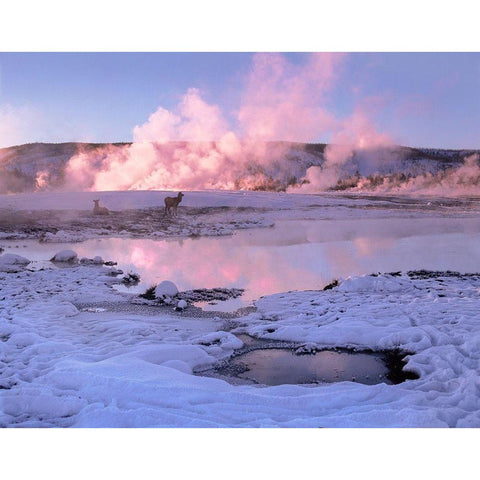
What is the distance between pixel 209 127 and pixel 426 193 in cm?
258

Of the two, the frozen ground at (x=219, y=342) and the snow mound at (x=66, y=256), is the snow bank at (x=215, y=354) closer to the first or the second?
the frozen ground at (x=219, y=342)

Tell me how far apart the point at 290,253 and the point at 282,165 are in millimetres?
1420

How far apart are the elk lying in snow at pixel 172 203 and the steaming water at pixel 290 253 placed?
0.46 meters

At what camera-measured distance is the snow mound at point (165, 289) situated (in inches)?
212

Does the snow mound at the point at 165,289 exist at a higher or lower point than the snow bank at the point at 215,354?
higher

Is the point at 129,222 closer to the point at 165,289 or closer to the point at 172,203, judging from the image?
the point at 172,203

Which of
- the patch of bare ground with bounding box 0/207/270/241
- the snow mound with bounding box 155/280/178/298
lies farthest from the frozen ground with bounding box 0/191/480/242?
the snow mound with bounding box 155/280/178/298

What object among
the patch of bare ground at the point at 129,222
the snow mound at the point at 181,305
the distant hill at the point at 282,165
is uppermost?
the distant hill at the point at 282,165

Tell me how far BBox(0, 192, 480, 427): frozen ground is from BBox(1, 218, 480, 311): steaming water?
0.75 ft

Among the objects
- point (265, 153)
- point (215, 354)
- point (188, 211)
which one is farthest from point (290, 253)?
point (215, 354)

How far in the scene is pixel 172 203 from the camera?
6.44 metres

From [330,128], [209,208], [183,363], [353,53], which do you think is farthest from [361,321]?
[209,208]

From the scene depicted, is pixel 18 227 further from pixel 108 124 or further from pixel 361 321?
pixel 361 321

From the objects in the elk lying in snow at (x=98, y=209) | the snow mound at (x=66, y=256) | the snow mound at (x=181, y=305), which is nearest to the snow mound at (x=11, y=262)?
the snow mound at (x=66, y=256)
